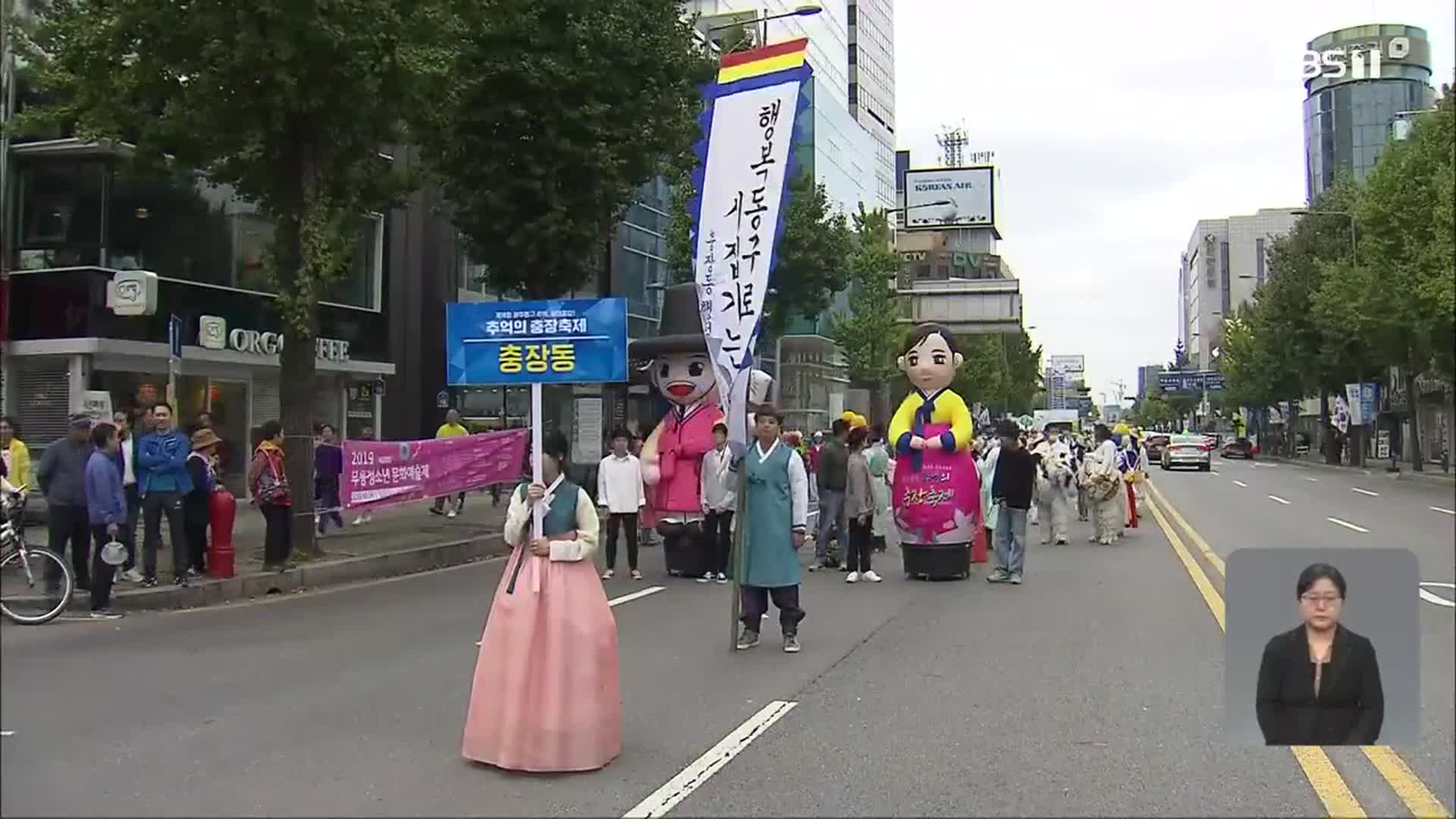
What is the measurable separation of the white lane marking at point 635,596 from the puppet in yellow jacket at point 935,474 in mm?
2857

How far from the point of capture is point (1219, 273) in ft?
354

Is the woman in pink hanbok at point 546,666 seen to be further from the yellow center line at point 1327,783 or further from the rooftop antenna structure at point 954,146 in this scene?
the rooftop antenna structure at point 954,146

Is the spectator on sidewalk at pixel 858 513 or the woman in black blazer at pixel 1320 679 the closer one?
the woman in black blazer at pixel 1320 679

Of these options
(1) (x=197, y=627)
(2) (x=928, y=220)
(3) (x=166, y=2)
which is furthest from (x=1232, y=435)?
(2) (x=928, y=220)

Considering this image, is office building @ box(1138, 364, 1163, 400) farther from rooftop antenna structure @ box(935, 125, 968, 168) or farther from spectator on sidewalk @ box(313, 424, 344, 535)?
spectator on sidewalk @ box(313, 424, 344, 535)

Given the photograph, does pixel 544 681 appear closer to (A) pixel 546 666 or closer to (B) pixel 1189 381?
(A) pixel 546 666

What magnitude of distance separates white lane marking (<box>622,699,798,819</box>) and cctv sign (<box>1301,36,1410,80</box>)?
394 cm

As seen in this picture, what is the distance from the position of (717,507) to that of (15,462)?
23.5 ft

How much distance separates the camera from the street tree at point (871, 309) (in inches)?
1617

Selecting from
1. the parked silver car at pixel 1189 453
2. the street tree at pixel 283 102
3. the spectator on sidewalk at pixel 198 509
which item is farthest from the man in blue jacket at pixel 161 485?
the parked silver car at pixel 1189 453

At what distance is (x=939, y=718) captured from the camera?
6.95m

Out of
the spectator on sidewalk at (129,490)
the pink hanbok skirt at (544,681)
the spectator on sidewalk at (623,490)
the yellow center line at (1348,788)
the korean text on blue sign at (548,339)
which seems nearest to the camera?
the yellow center line at (1348,788)

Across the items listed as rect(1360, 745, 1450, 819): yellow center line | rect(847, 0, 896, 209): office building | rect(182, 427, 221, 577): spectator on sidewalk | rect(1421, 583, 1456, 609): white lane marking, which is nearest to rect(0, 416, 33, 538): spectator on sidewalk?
rect(182, 427, 221, 577): spectator on sidewalk

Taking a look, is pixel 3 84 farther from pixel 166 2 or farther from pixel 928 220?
pixel 928 220
